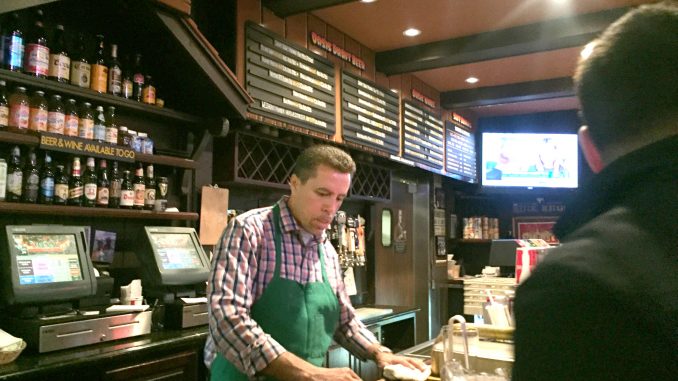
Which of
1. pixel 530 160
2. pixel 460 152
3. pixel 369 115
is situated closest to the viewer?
pixel 369 115

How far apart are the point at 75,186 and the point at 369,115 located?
2.56 m

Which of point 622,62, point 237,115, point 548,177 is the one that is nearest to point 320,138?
point 237,115

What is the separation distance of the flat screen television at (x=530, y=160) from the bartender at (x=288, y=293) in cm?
488

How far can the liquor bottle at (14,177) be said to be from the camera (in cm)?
233

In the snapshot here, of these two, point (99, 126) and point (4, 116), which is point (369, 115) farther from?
point (4, 116)

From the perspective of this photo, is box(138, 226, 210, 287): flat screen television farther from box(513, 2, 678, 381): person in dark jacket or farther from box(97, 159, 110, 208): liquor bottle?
box(513, 2, 678, 381): person in dark jacket

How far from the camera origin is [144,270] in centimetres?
276

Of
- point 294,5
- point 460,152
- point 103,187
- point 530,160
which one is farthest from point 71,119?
point 530,160

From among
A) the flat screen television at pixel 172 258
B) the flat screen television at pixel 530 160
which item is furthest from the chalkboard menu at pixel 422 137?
the flat screen television at pixel 172 258

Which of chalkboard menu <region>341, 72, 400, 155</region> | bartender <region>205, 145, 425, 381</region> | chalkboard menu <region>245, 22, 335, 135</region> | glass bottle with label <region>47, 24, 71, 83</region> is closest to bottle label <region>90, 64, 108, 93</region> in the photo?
glass bottle with label <region>47, 24, 71, 83</region>

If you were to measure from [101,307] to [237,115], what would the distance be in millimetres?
1260

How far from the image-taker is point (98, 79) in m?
2.64

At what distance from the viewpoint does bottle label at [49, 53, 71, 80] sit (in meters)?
2.45

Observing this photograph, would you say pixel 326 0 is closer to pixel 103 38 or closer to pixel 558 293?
pixel 103 38
